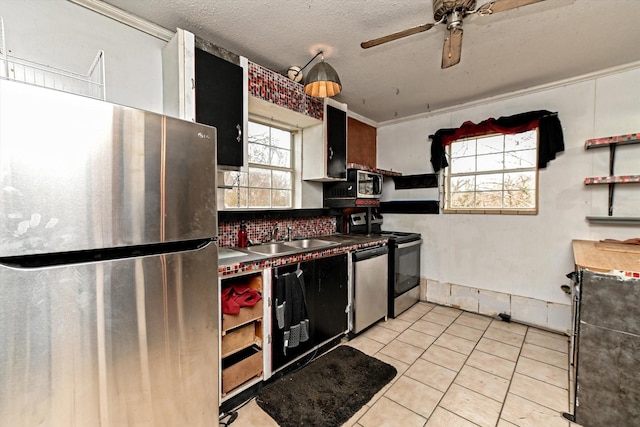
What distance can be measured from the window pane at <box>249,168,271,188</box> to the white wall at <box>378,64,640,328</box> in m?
2.09

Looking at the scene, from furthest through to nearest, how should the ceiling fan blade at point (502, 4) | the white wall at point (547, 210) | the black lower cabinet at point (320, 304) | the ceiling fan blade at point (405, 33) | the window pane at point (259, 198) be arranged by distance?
the window pane at point (259, 198) < the white wall at point (547, 210) < the black lower cabinet at point (320, 304) < the ceiling fan blade at point (405, 33) < the ceiling fan blade at point (502, 4)

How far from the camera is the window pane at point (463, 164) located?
3266mm

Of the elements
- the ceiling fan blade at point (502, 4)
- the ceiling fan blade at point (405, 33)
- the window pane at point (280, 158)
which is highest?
the ceiling fan blade at point (502, 4)

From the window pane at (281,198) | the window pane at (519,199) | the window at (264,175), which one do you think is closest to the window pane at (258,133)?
the window at (264,175)

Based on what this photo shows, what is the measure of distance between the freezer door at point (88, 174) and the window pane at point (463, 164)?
3.18 meters

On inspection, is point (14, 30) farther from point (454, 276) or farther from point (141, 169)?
point (454, 276)

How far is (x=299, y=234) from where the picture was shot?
2986mm

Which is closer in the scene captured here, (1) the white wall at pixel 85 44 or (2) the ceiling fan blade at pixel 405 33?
(1) the white wall at pixel 85 44

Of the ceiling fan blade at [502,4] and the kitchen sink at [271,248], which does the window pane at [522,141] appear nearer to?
the ceiling fan blade at [502,4]

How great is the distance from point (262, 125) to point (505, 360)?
311 centimetres

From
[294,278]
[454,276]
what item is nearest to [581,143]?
[454,276]

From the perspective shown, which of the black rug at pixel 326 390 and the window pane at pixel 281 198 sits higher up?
the window pane at pixel 281 198

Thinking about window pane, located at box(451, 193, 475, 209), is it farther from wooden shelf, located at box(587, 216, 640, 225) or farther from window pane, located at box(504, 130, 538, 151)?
wooden shelf, located at box(587, 216, 640, 225)

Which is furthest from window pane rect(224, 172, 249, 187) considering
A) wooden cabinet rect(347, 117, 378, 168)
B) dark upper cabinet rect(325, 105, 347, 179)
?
wooden cabinet rect(347, 117, 378, 168)
